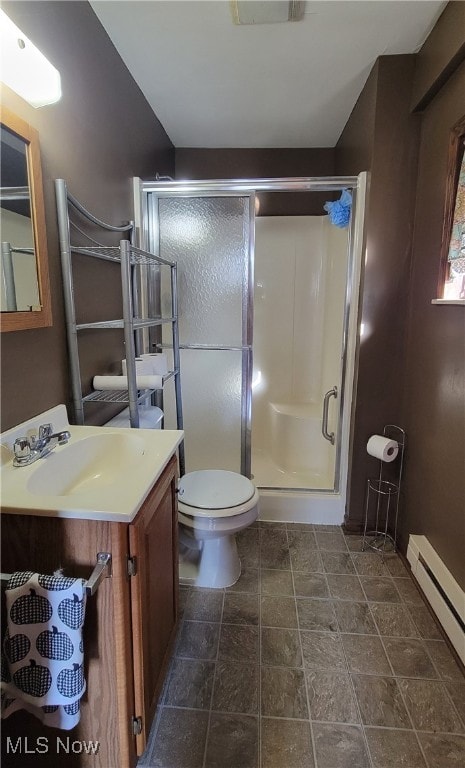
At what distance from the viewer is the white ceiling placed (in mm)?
1521

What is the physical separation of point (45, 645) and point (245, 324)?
71.0 inches

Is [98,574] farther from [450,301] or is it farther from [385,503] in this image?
[385,503]

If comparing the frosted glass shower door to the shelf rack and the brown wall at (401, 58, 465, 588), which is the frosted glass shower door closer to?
the shelf rack

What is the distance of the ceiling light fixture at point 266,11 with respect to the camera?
4.74 feet

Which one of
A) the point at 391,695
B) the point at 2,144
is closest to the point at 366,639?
the point at 391,695

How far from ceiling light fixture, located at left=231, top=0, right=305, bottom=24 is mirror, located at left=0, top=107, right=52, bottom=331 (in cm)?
98

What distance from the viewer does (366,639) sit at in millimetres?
1552

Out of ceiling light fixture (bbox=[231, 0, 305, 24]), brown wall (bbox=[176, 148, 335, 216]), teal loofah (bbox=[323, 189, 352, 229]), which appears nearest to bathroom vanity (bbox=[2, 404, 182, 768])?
ceiling light fixture (bbox=[231, 0, 305, 24])

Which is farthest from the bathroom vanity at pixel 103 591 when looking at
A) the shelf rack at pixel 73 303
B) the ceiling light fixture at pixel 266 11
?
the ceiling light fixture at pixel 266 11

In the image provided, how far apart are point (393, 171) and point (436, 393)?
1.13 meters

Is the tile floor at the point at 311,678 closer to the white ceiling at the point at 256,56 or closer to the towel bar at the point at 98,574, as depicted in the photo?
the towel bar at the point at 98,574

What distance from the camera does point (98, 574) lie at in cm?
83

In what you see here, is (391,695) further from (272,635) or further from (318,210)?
(318,210)

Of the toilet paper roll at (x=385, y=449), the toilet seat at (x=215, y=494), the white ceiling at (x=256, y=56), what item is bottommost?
the toilet seat at (x=215, y=494)
